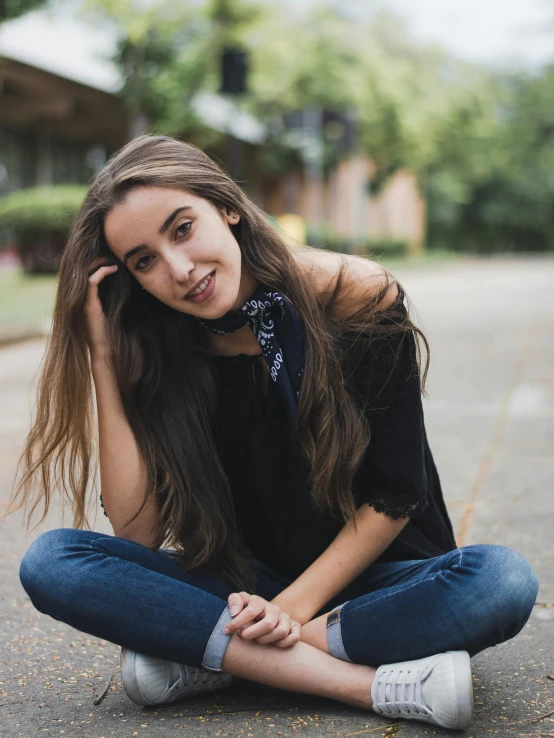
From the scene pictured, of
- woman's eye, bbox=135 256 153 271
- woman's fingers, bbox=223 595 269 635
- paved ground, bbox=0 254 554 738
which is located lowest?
paved ground, bbox=0 254 554 738

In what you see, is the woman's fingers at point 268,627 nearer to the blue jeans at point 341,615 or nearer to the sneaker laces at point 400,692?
the blue jeans at point 341,615

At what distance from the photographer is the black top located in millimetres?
2131

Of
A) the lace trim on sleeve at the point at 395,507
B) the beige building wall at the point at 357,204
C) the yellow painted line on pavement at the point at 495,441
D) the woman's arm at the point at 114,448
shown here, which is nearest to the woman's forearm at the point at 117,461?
the woman's arm at the point at 114,448

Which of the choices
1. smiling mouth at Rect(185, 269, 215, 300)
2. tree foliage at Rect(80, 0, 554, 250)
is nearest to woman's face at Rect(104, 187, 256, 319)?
smiling mouth at Rect(185, 269, 215, 300)

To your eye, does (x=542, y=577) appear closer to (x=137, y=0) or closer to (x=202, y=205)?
(x=202, y=205)

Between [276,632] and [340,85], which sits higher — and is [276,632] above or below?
below

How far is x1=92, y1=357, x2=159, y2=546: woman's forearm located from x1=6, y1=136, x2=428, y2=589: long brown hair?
0.02 meters

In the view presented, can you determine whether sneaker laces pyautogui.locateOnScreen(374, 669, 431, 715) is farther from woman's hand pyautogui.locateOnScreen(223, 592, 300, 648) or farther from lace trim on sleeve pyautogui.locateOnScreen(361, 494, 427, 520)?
lace trim on sleeve pyautogui.locateOnScreen(361, 494, 427, 520)

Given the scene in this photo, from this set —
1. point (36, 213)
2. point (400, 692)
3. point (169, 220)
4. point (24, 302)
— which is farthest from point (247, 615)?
point (36, 213)

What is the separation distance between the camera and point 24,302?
12.6 m

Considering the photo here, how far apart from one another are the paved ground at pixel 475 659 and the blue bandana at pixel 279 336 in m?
0.66

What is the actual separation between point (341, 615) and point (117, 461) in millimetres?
620

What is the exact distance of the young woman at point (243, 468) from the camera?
6.64 ft

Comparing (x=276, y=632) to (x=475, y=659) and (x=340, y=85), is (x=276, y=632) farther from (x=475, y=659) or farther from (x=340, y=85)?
(x=340, y=85)
